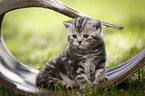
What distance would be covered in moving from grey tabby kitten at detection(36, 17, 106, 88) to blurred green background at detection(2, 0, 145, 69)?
0.85 meters

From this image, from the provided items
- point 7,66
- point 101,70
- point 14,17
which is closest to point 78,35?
point 101,70

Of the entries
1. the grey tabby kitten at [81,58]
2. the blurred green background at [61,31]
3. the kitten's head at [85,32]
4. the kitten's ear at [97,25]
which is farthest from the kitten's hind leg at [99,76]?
the blurred green background at [61,31]

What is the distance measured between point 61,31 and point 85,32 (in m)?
2.24

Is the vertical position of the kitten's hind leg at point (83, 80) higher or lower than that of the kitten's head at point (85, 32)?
lower

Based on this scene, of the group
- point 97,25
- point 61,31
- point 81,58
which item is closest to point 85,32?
point 97,25

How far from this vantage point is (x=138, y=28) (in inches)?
136

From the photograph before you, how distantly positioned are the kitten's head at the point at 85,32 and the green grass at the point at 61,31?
2.10ft

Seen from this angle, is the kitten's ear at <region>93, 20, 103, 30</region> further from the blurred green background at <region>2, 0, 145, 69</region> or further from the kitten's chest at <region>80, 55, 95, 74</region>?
the blurred green background at <region>2, 0, 145, 69</region>

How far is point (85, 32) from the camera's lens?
5.18ft

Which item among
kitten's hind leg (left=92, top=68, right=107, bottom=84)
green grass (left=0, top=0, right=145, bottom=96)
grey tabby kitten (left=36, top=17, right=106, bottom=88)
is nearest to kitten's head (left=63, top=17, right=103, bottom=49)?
grey tabby kitten (left=36, top=17, right=106, bottom=88)

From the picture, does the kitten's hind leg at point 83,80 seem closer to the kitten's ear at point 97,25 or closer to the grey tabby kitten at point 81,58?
the grey tabby kitten at point 81,58

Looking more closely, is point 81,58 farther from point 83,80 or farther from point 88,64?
point 83,80

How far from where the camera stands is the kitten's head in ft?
5.17

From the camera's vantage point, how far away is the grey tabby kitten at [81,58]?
5.20ft
